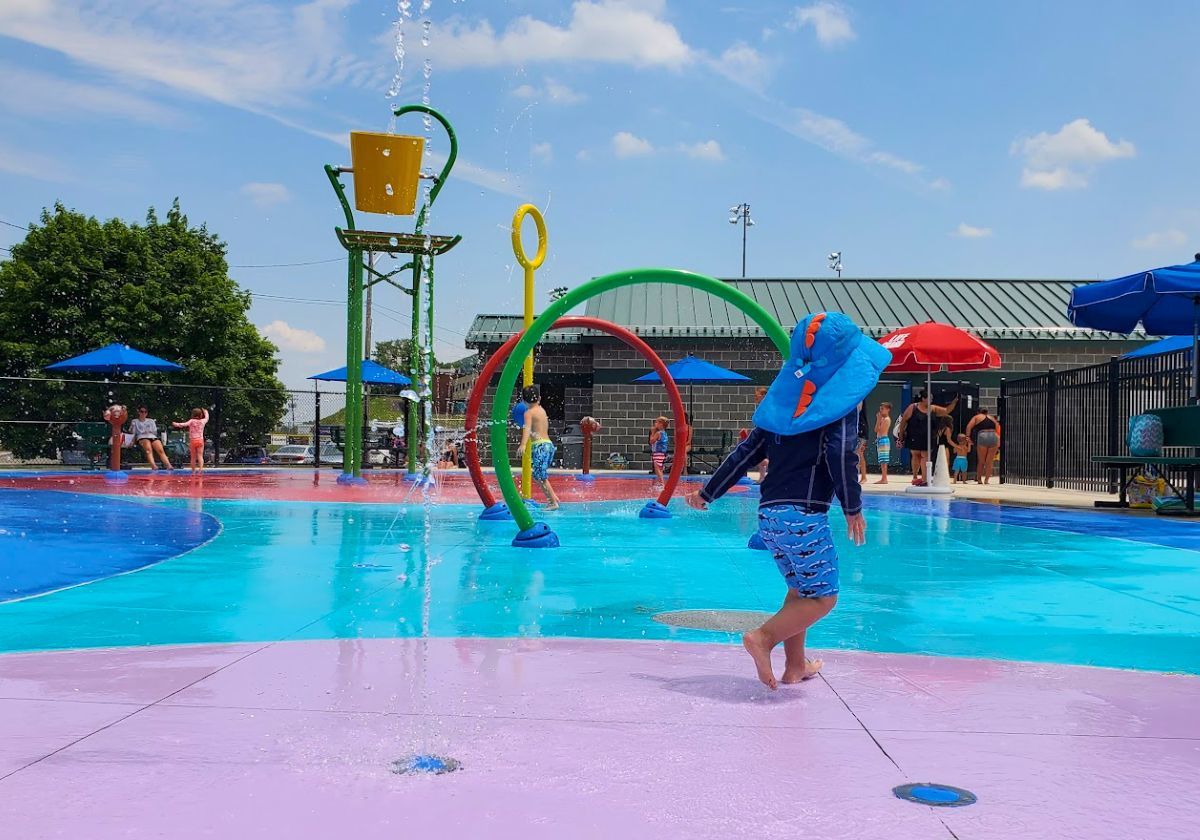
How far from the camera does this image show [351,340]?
61.7ft

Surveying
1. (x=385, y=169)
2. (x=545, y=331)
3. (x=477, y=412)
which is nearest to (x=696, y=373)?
(x=385, y=169)

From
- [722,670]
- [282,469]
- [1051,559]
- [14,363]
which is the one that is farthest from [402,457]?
[722,670]

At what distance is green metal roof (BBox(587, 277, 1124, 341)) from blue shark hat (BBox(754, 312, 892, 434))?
75.5 ft

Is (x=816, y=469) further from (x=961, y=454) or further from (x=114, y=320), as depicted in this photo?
(x=114, y=320)

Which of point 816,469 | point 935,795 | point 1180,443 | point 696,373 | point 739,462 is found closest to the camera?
point 935,795

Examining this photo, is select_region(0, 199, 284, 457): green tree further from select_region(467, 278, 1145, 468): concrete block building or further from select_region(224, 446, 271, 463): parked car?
select_region(467, 278, 1145, 468): concrete block building

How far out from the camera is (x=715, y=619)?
617 cm

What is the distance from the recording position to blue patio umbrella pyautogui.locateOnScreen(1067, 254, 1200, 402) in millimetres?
13164

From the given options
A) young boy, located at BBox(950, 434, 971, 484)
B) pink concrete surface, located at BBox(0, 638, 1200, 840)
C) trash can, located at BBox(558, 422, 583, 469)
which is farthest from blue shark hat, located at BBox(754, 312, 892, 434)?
trash can, located at BBox(558, 422, 583, 469)

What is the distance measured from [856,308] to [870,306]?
48cm

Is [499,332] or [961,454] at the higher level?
[499,332]

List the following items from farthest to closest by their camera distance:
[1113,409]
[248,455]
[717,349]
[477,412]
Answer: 1. [248,455]
2. [717,349]
3. [1113,409]
4. [477,412]

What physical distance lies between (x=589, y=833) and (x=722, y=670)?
217 cm

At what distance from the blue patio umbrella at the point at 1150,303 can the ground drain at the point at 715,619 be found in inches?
376
